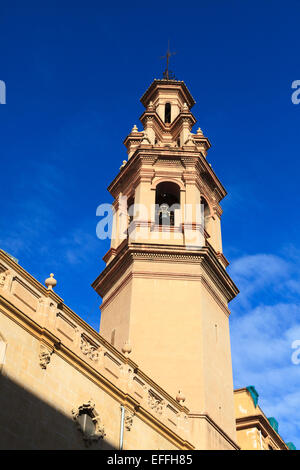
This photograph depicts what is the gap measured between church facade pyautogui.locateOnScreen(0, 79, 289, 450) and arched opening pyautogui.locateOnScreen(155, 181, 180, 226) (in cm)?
8

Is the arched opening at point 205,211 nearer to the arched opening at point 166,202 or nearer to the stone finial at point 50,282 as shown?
the arched opening at point 166,202

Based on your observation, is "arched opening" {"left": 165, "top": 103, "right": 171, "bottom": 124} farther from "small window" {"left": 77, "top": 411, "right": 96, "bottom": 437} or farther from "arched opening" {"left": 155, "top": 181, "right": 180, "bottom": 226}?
"small window" {"left": 77, "top": 411, "right": 96, "bottom": 437}

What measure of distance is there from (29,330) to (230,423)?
1356 centimetres

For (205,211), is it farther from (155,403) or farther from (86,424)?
(86,424)

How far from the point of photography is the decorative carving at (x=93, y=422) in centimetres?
1730

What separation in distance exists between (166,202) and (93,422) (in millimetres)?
19279

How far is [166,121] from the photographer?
4244 centimetres

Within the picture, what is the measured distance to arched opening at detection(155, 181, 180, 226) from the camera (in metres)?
33.5

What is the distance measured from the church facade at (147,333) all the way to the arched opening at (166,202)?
0.27 ft

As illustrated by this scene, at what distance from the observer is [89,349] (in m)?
19.1

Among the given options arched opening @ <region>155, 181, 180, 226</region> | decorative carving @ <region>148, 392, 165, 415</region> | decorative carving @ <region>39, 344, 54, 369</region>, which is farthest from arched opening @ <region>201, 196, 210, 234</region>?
decorative carving @ <region>39, 344, 54, 369</region>

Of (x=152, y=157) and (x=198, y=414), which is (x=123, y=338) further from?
(x=152, y=157)

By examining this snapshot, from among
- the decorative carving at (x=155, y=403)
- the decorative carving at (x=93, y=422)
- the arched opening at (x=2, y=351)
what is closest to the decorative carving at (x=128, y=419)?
the decorative carving at (x=93, y=422)
